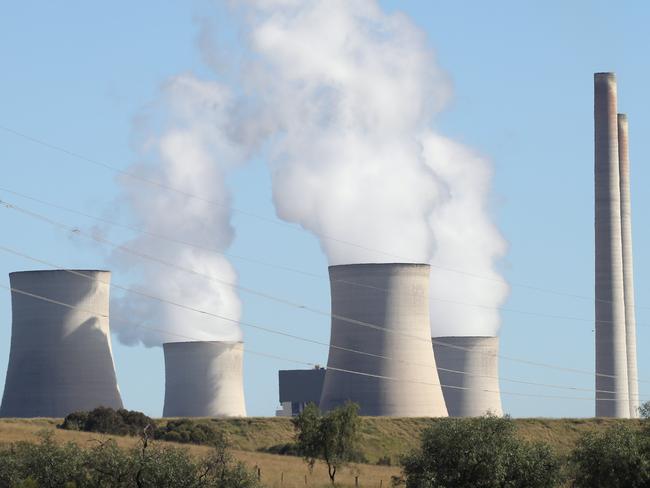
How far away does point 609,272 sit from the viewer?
181ft

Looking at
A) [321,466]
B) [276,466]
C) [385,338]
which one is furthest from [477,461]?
[385,338]

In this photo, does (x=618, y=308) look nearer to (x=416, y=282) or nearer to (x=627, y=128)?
(x=627, y=128)

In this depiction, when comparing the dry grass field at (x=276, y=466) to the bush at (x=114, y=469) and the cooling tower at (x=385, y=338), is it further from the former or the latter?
the bush at (x=114, y=469)

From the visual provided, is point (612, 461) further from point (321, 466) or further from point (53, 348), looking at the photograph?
point (53, 348)

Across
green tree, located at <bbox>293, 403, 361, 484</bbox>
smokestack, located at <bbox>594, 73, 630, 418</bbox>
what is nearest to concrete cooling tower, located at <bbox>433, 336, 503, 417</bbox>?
smokestack, located at <bbox>594, 73, 630, 418</bbox>

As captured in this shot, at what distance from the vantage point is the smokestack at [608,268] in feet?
180

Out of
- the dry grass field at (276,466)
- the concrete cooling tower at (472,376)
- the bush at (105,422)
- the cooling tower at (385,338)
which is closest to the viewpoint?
the dry grass field at (276,466)

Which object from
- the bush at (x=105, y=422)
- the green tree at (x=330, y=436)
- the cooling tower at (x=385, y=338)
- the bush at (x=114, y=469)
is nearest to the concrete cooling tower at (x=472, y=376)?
the cooling tower at (x=385, y=338)

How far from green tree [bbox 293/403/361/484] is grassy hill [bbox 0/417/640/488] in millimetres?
380

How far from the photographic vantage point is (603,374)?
55.2 meters

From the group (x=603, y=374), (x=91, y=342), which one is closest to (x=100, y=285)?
(x=91, y=342)

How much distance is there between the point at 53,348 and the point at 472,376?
52.0 ft

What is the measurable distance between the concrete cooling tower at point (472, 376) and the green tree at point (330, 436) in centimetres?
1907

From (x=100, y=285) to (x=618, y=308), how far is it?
1991cm
